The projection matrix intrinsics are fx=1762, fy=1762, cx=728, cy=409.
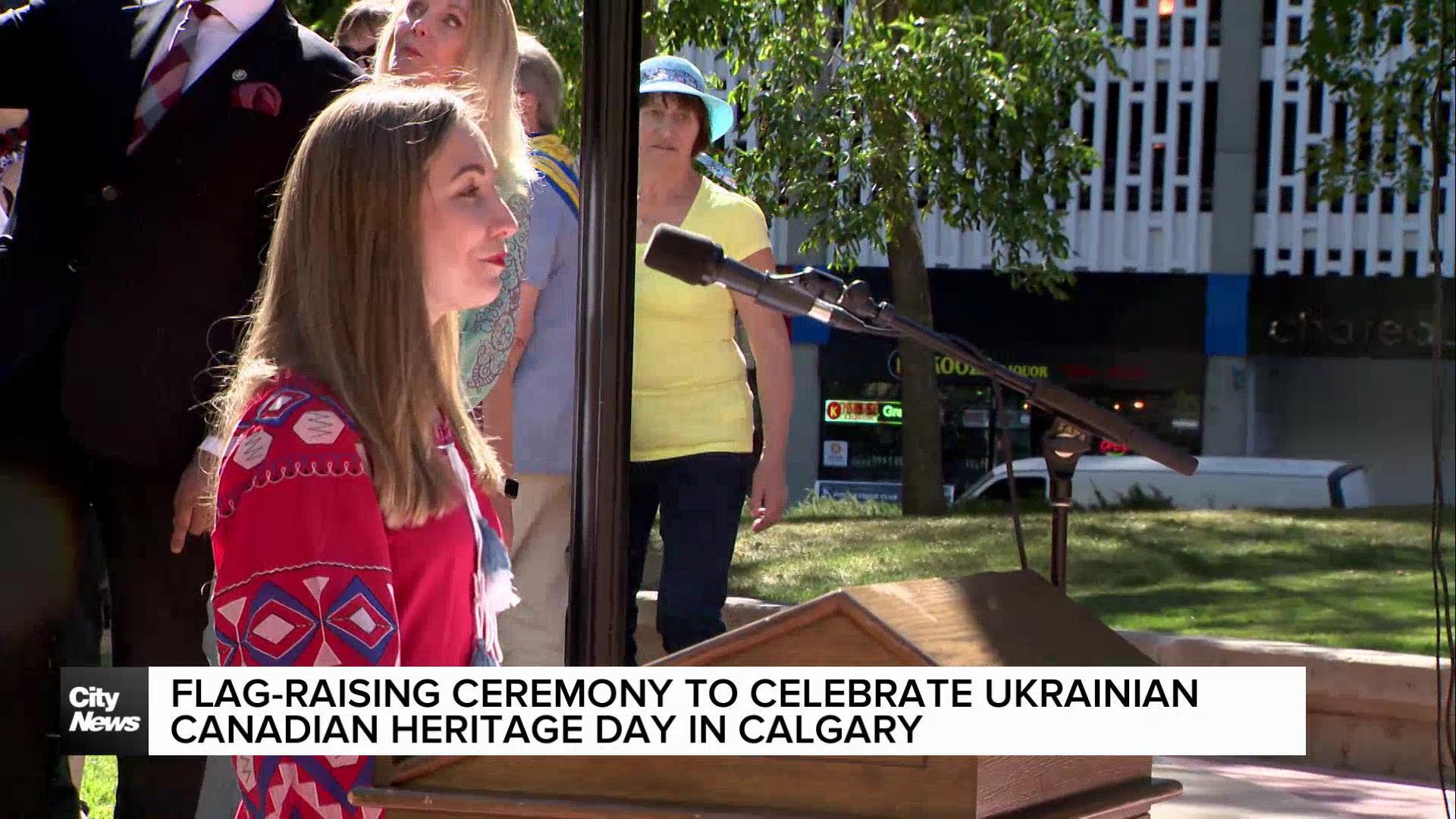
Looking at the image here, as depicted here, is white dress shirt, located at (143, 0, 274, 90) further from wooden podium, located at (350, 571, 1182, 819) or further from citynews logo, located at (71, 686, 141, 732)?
wooden podium, located at (350, 571, 1182, 819)

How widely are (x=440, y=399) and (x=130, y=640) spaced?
993 mm

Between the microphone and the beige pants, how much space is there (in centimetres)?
171

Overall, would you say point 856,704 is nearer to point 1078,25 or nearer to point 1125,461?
point 1078,25

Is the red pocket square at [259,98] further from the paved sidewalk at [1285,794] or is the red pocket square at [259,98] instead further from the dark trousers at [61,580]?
the paved sidewalk at [1285,794]

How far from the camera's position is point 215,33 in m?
2.79

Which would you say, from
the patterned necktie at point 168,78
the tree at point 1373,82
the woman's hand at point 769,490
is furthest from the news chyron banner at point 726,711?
the tree at point 1373,82

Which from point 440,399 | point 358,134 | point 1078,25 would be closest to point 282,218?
point 358,134

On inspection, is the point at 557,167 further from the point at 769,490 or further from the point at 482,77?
the point at 769,490

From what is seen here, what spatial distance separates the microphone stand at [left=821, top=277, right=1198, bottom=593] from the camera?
225 centimetres

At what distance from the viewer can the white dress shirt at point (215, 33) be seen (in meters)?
2.77

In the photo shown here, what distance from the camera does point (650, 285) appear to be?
13.3ft

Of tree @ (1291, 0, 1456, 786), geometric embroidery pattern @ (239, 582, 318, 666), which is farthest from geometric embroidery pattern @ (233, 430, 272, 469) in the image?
tree @ (1291, 0, 1456, 786)

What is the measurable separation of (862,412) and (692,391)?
22.8 meters

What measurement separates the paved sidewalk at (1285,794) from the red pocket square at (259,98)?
9.79 ft
